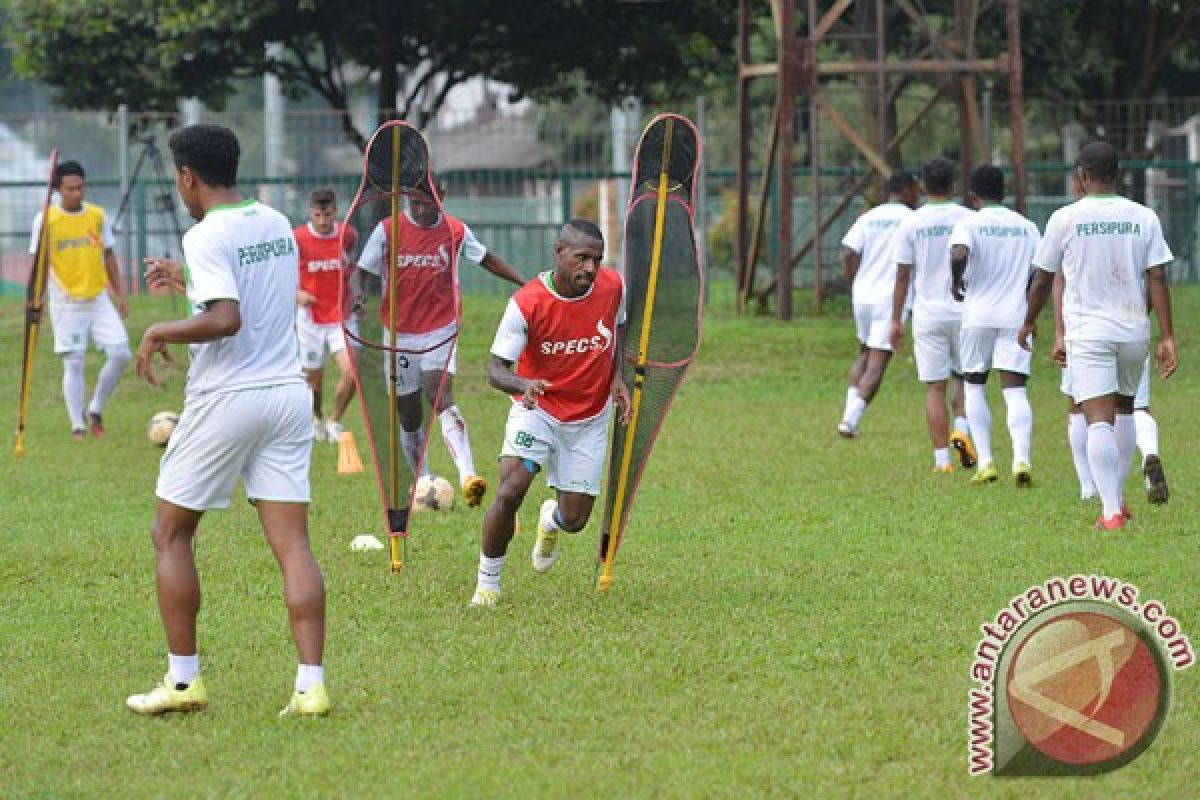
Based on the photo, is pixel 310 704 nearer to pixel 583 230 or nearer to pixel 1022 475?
pixel 583 230

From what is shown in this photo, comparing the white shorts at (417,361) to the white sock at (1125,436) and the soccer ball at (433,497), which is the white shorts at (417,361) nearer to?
the soccer ball at (433,497)

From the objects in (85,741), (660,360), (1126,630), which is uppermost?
(660,360)

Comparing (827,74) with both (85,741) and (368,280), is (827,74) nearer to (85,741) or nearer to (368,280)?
(368,280)

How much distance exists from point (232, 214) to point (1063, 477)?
26.6 feet

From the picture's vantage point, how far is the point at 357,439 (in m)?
16.7

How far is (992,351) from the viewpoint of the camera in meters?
13.6

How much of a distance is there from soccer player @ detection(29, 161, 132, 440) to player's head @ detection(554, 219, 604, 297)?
28.1ft

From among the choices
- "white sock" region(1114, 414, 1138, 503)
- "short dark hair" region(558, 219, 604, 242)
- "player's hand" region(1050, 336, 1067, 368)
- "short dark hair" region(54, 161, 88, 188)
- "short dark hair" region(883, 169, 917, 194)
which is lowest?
"white sock" region(1114, 414, 1138, 503)

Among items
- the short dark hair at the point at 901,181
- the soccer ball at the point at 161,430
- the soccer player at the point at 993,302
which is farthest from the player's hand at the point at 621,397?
the soccer ball at the point at 161,430

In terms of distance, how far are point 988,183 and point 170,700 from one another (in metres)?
7.64

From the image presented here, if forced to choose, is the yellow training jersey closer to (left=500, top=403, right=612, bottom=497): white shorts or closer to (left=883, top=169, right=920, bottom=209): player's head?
(left=883, top=169, right=920, bottom=209): player's head

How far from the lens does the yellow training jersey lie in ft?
54.5

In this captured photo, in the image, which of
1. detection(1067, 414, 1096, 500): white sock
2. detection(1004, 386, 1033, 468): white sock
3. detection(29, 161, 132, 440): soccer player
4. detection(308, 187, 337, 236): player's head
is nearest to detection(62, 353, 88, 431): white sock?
detection(29, 161, 132, 440): soccer player

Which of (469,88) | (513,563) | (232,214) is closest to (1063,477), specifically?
(513,563)
